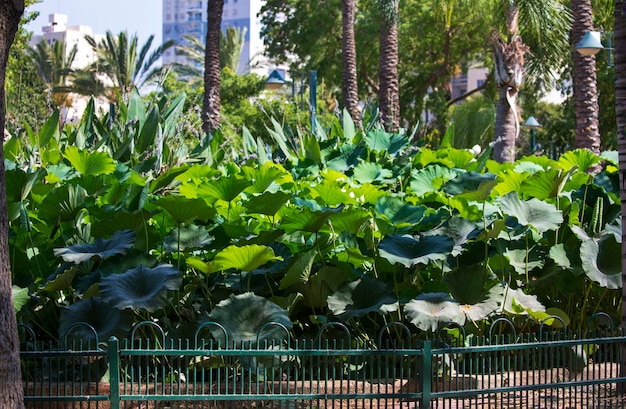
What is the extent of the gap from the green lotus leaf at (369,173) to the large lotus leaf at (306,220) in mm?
1943

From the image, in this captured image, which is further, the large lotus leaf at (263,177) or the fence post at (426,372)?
the large lotus leaf at (263,177)

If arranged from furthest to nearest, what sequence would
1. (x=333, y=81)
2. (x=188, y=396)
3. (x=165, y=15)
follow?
(x=165, y=15)
(x=333, y=81)
(x=188, y=396)

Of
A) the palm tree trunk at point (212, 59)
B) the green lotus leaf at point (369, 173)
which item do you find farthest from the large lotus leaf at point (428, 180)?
the palm tree trunk at point (212, 59)

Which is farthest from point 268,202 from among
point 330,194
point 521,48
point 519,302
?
point 521,48

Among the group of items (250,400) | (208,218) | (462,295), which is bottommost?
(250,400)

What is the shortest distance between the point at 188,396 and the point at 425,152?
149 inches

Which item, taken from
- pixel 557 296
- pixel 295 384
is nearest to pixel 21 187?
pixel 295 384

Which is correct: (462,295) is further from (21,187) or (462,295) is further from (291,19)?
(291,19)

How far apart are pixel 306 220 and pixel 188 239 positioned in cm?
66

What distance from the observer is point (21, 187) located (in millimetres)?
5016

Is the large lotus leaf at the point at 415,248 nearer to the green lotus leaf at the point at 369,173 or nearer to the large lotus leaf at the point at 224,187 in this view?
the large lotus leaf at the point at 224,187

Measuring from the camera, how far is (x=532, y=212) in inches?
193

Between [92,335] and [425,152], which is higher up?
[425,152]

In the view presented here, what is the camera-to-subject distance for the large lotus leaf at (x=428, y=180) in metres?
5.99
